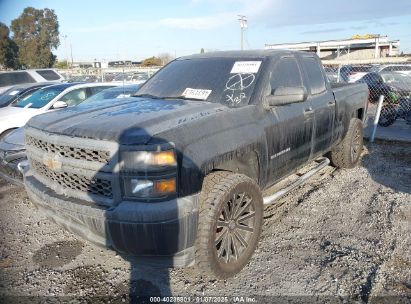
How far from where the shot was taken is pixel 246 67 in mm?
4004

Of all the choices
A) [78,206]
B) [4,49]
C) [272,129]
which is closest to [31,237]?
[78,206]

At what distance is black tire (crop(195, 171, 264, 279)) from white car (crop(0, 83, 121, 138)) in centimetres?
503

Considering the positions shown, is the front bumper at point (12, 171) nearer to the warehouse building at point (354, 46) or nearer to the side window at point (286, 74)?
the side window at point (286, 74)

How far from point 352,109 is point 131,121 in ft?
13.5

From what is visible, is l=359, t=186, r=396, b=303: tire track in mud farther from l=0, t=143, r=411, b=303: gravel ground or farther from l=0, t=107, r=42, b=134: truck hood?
l=0, t=107, r=42, b=134: truck hood

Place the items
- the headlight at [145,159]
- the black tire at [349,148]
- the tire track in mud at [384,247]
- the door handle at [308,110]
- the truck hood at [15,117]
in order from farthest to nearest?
the truck hood at [15,117], the black tire at [349,148], the door handle at [308,110], the tire track in mud at [384,247], the headlight at [145,159]

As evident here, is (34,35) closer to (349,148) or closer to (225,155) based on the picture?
(349,148)

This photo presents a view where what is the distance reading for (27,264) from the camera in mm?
3586

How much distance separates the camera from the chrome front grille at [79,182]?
9.20 feet

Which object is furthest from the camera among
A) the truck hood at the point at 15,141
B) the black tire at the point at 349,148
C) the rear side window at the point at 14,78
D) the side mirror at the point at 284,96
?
the rear side window at the point at 14,78

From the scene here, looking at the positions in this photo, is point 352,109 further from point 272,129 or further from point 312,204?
point 272,129

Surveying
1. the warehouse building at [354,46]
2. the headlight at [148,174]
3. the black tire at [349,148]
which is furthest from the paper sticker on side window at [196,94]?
the warehouse building at [354,46]

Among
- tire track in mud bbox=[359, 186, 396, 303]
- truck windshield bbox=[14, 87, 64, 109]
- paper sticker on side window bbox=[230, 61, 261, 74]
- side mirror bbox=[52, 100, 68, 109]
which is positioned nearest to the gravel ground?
tire track in mud bbox=[359, 186, 396, 303]

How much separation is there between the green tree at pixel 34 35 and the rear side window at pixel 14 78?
3514 centimetres
